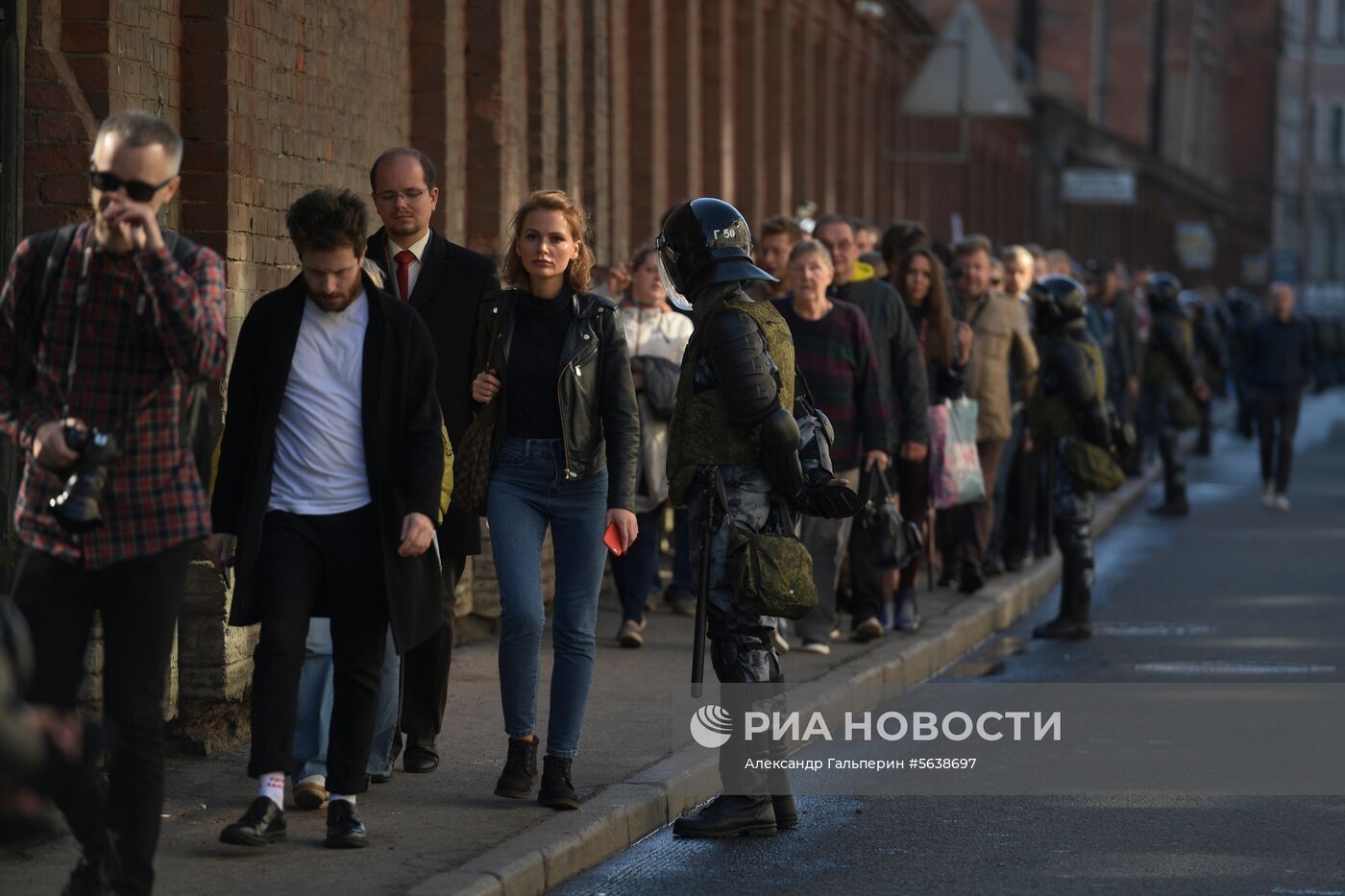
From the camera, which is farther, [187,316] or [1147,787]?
[1147,787]

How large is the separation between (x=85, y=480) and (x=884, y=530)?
5.83 metres

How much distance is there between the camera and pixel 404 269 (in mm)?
8258

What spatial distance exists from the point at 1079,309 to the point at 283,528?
21.9 feet

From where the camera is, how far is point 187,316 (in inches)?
230

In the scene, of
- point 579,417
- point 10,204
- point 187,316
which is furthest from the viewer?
point 10,204

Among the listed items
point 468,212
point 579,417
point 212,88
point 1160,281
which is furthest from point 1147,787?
point 1160,281

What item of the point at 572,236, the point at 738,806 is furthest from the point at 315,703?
the point at 572,236

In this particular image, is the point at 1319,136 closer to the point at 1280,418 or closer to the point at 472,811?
the point at 1280,418

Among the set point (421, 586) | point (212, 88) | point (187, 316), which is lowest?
point (421, 586)

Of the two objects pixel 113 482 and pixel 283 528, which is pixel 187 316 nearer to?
pixel 113 482

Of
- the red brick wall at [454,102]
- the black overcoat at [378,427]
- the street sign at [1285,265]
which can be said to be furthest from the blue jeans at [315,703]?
the street sign at [1285,265]

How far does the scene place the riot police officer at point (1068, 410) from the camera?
41.7 feet

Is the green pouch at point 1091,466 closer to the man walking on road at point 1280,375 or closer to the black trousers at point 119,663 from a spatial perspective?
the black trousers at point 119,663

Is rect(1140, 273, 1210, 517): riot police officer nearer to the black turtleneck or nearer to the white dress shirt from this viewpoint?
the white dress shirt
